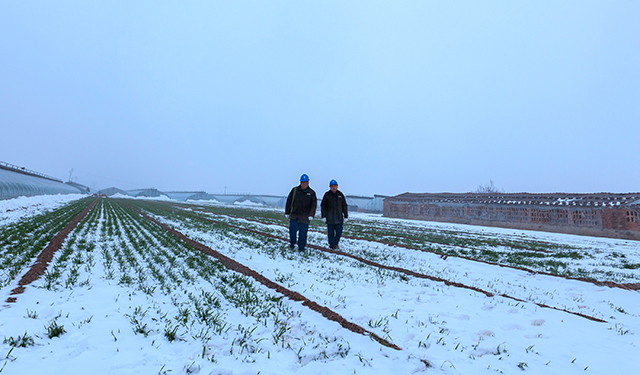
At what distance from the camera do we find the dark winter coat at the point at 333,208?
1038cm

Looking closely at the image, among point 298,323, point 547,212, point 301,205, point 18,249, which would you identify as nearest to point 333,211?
point 301,205

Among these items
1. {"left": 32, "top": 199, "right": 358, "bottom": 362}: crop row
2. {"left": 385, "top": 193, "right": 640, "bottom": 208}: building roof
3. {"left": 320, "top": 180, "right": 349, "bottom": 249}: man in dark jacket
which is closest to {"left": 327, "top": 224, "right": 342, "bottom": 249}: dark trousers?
{"left": 320, "top": 180, "right": 349, "bottom": 249}: man in dark jacket

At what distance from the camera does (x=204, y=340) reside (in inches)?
135

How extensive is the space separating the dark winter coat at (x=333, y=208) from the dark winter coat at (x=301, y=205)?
47 centimetres

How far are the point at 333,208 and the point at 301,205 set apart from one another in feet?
3.80

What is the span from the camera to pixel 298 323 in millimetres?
4008

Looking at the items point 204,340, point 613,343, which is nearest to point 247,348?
point 204,340

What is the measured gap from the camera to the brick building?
23172 millimetres

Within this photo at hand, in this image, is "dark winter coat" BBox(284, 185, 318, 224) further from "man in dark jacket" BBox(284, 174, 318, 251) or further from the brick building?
the brick building

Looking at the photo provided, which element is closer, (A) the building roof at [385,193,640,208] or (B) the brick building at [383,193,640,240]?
(B) the brick building at [383,193,640,240]

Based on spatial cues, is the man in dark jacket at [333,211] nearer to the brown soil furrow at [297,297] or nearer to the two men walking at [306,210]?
the two men walking at [306,210]

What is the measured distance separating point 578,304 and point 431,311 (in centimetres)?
299

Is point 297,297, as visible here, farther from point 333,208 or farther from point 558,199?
point 558,199

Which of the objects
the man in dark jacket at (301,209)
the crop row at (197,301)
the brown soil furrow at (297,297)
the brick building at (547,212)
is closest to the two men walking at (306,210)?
the man in dark jacket at (301,209)
